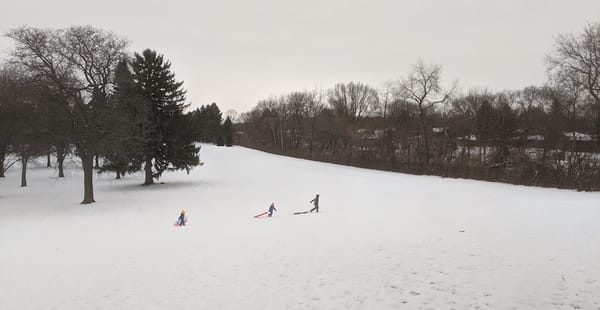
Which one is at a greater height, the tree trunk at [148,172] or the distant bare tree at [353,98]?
the distant bare tree at [353,98]

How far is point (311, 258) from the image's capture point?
854cm

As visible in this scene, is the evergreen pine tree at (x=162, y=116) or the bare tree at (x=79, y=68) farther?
the evergreen pine tree at (x=162, y=116)

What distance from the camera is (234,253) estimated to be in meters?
9.43

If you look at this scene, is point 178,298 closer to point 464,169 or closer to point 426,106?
point 464,169

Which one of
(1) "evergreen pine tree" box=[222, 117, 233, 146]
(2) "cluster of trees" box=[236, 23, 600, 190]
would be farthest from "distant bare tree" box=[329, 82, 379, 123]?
(1) "evergreen pine tree" box=[222, 117, 233, 146]

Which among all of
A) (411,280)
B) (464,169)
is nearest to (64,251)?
(411,280)

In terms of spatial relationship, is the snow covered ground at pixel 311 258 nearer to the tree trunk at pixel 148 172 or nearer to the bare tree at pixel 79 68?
the bare tree at pixel 79 68

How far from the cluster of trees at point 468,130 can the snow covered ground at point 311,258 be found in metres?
11.0

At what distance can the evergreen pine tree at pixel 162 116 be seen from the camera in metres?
28.3

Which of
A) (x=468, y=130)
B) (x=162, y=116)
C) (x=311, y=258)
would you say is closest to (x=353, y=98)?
(x=468, y=130)

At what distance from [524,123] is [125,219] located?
54.1 m

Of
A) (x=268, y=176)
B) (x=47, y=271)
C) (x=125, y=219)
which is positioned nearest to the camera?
(x=47, y=271)

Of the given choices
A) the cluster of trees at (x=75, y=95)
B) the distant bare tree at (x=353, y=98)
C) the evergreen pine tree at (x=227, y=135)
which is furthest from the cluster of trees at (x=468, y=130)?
the cluster of trees at (x=75, y=95)

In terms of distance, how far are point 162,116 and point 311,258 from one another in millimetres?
24214
